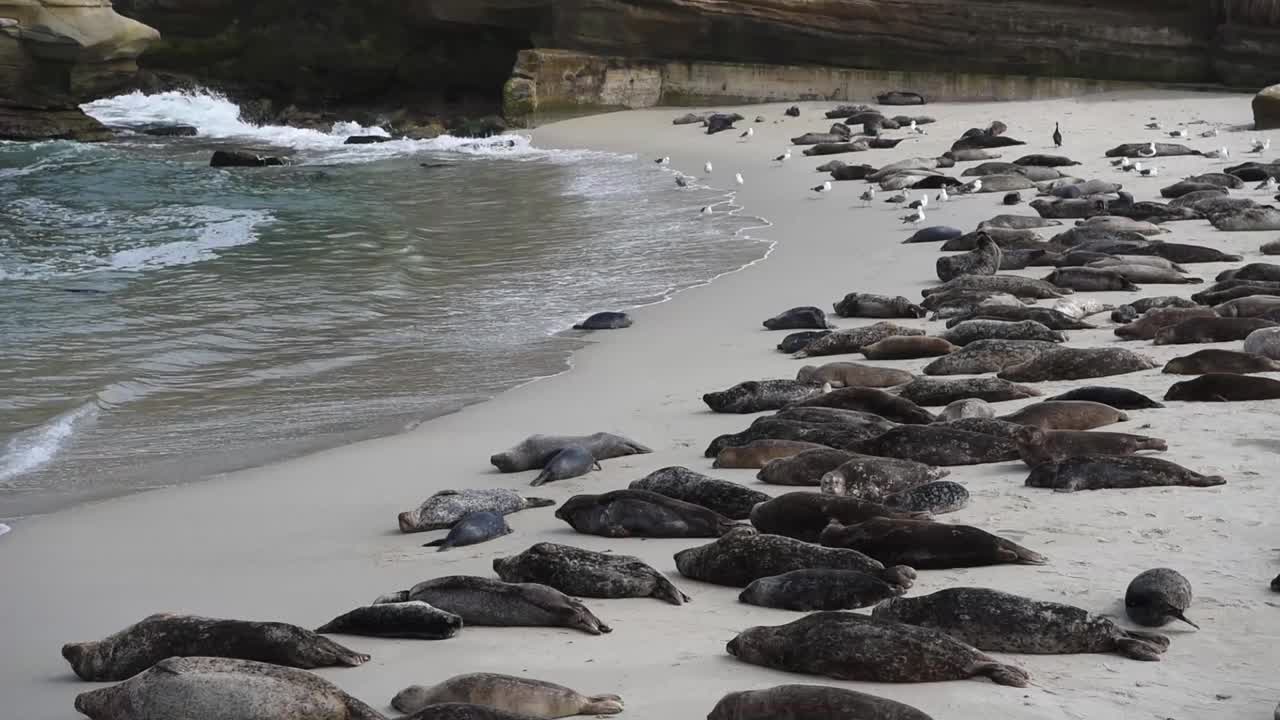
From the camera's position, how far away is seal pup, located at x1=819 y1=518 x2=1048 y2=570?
473 cm

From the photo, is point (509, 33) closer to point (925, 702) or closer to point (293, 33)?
point (293, 33)

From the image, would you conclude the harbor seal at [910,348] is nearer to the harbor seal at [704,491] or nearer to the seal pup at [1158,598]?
the harbor seal at [704,491]

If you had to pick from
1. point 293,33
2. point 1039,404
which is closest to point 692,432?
point 1039,404

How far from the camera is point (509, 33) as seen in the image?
110 feet

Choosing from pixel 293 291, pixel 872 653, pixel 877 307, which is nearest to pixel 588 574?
pixel 872 653

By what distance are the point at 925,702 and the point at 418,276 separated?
34.8ft

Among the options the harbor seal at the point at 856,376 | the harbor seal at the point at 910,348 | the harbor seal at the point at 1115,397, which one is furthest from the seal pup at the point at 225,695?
the harbor seal at the point at 910,348

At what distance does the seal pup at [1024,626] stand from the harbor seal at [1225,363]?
12.0 ft

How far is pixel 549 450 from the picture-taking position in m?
6.88

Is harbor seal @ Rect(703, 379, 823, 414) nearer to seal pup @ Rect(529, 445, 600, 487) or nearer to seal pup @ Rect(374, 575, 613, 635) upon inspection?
seal pup @ Rect(529, 445, 600, 487)

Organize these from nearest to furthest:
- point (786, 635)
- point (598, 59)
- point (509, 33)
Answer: point (786, 635), point (598, 59), point (509, 33)

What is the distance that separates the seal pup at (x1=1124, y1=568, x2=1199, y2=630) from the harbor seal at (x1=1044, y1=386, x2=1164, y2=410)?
2.62 m

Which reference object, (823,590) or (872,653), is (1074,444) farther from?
(872,653)

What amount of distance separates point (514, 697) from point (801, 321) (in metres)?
6.27
